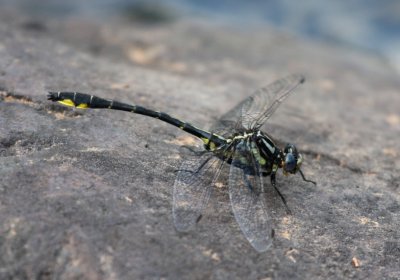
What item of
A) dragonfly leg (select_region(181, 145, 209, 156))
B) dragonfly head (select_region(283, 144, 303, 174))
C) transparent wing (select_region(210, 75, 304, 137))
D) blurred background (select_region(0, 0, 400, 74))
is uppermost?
blurred background (select_region(0, 0, 400, 74))

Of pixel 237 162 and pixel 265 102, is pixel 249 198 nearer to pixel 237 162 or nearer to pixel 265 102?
pixel 237 162

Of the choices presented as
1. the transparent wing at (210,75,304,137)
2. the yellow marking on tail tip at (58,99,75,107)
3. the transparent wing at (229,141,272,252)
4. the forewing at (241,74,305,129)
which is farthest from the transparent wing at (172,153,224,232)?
the yellow marking on tail tip at (58,99,75,107)

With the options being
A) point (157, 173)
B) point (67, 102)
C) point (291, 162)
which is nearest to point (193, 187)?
point (157, 173)

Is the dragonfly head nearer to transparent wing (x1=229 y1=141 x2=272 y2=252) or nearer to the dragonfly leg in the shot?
transparent wing (x1=229 y1=141 x2=272 y2=252)

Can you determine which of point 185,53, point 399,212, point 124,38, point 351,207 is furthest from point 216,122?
point 124,38

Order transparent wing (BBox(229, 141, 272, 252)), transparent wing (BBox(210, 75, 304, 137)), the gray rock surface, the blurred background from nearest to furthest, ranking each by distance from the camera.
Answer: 1. the gray rock surface
2. transparent wing (BBox(229, 141, 272, 252))
3. transparent wing (BBox(210, 75, 304, 137))
4. the blurred background

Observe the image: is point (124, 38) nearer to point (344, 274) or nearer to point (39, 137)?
point (39, 137)
